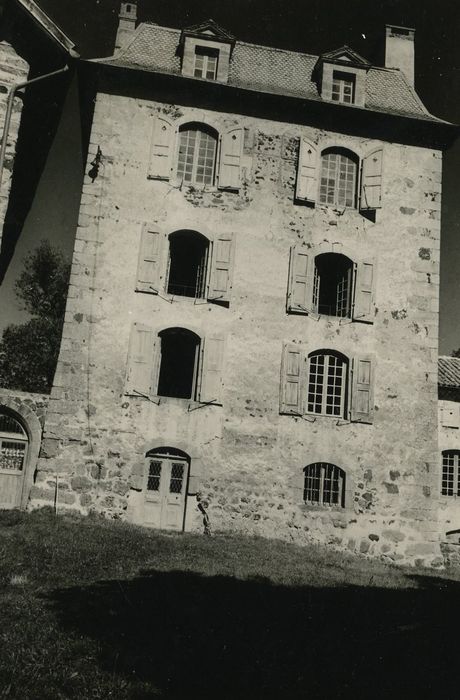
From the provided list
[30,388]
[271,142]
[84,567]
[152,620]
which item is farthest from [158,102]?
[30,388]

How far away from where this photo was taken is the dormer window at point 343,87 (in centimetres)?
1620

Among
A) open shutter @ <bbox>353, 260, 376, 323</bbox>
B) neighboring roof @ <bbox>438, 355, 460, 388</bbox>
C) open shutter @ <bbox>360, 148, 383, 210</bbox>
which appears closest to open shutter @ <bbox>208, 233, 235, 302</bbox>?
open shutter @ <bbox>353, 260, 376, 323</bbox>

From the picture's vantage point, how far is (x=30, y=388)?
1048 inches

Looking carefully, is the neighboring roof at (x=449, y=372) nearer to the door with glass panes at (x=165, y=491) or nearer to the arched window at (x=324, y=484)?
the arched window at (x=324, y=484)

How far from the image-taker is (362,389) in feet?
46.8

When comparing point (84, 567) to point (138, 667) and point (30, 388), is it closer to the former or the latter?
point (138, 667)

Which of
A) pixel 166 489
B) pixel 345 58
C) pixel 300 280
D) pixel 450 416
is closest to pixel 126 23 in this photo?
pixel 345 58

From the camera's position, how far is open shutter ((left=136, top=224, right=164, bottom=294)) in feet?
45.8

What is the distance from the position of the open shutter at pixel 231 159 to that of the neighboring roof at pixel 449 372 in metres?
8.00

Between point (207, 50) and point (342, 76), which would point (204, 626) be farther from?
point (342, 76)

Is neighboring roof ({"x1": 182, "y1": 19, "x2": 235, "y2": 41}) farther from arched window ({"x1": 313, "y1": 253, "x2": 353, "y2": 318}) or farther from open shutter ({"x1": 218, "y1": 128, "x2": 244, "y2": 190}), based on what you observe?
arched window ({"x1": 313, "y1": 253, "x2": 353, "y2": 318})

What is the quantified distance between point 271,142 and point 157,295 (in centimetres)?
510

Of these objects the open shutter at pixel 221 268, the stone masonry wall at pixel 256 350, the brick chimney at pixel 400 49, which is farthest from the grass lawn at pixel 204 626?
the brick chimney at pixel 400 49

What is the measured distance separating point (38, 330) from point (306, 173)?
16687 millimetres
